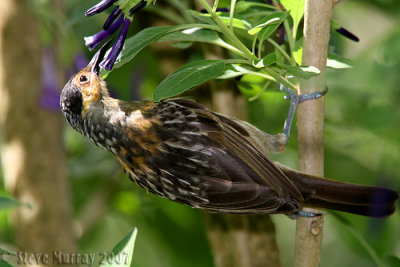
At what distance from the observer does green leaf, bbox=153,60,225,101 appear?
1.98 meters

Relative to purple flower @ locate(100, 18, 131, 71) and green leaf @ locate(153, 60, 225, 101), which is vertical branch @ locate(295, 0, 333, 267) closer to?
green leaf @ locate(153, 60, 225, 101)

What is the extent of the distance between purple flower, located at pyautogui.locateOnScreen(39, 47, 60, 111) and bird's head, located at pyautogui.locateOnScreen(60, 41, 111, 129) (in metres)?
0.77

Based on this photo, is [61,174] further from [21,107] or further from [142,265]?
[142,265]

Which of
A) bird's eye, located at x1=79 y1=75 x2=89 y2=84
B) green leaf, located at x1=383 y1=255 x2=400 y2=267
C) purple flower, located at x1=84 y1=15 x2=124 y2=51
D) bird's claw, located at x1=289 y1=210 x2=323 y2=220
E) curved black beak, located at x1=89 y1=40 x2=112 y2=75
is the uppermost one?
purple flower, located at x1=84 y1=15 x2=124 y2=51

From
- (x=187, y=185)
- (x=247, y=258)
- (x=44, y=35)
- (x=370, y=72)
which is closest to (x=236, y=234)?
(x=247, y=258)

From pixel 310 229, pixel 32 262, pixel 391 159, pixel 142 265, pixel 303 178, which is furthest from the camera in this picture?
pixel 142 265

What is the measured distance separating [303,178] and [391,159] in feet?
2.68

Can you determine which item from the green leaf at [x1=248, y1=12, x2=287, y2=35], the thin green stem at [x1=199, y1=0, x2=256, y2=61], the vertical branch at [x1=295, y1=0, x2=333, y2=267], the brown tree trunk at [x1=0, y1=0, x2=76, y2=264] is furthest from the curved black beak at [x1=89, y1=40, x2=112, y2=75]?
the brown tree trunk at [x1=0, y1=0, x2=76, y2=264]

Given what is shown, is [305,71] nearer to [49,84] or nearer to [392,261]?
[392,261]

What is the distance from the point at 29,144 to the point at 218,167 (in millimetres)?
1534

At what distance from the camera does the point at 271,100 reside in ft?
11.1

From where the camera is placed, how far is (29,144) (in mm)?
3543

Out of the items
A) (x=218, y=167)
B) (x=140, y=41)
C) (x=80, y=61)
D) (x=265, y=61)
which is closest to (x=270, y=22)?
(x=265, y=61)

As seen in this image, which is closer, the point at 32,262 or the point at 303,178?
the point at 303,178
